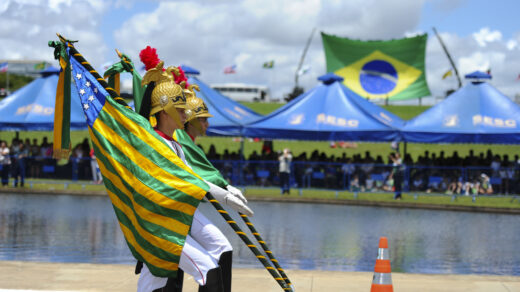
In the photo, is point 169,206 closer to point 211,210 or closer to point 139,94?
point 139,94

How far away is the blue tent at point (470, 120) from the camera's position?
2270 cm

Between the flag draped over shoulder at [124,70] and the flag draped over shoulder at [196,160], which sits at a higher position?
the flag draped over shoulder at [124,70]

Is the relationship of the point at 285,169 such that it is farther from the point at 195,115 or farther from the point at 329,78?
the point at 195,115

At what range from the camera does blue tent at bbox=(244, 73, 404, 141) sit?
23.4 metres

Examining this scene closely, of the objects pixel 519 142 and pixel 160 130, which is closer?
pixel 160 130

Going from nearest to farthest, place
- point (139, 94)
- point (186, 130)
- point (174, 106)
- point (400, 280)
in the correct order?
point (174, 106), point (139, 94), point (186, 130), point (400, 280)

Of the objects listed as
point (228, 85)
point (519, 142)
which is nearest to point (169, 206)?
point (519, 142)

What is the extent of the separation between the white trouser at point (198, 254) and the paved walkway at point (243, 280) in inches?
95.7

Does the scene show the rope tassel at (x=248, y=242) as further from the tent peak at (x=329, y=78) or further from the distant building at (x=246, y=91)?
the distant building at (x=246, y=91)

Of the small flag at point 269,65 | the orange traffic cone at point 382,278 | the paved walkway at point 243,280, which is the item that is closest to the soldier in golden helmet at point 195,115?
the paved walkway at point 243,280

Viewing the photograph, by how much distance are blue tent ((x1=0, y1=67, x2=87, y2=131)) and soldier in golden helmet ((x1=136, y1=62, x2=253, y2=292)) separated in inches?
764

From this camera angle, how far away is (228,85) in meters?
134

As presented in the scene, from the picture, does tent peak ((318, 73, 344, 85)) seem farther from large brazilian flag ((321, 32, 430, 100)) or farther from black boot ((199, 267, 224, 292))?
black boot ((199, 267, 224, 292))

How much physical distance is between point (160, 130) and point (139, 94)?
0.62 metres
